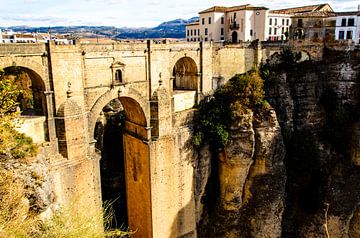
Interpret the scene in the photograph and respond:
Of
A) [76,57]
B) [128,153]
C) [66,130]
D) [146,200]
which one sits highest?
[76,57]

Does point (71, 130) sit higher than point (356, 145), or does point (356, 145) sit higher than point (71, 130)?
point (71, 130)

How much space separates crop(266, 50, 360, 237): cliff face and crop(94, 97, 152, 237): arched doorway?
994 centimetres

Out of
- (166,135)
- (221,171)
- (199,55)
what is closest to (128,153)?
(166,135)

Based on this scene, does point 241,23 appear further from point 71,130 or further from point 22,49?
point 22,49

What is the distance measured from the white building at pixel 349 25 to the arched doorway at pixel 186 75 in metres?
18.0

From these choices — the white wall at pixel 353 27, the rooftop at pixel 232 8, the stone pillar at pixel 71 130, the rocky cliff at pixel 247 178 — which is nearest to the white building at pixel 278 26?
the rooftop at pixel 232 8

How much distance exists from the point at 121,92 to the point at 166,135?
137 inches

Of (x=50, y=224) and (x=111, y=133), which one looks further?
(x=111, y=133)

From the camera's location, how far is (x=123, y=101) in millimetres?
16953

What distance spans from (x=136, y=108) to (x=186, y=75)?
458 cm

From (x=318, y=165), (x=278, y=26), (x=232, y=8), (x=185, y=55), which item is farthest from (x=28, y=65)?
(x=278, y=26)

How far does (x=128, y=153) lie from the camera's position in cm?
1827

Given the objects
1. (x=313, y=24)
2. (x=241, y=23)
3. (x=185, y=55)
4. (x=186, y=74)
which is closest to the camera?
(x=185, y=55)

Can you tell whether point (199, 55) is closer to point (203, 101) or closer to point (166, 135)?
point (203, 101)
